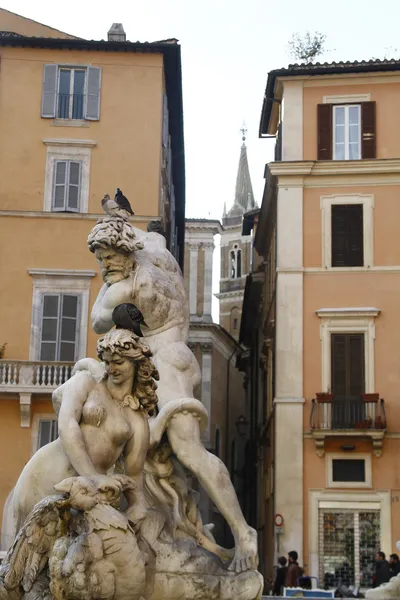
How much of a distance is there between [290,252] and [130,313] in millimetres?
27024

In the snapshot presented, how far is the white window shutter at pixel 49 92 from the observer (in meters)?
34.7

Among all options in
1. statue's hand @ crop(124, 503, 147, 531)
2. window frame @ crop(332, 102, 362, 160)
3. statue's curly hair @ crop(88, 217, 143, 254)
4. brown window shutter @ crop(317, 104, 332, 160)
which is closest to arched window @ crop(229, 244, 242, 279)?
window frame @ crop(332, 102, 362, 160)

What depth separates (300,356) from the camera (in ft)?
107

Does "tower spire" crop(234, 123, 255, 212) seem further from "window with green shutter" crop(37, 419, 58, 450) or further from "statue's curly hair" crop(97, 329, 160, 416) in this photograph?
"statue's curly hair" crop(97, 329, 160, 416)

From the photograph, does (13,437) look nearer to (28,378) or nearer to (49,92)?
(28,378)

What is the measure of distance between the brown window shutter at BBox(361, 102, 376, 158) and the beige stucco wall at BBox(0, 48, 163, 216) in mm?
6031

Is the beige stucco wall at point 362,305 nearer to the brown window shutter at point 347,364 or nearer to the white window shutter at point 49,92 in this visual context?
the brown window shutter at point 347,364

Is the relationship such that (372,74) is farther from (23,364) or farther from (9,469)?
(9,469)

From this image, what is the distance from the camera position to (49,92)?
34.8 m

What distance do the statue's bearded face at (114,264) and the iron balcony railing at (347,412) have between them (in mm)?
24011

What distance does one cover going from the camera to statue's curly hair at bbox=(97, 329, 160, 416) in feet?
20.1

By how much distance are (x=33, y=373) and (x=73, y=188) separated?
19.0 ft

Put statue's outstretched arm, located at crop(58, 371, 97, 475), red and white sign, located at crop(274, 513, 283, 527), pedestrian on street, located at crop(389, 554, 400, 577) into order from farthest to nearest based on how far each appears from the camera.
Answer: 1. red and white sign, located at crop(274, 513, 283, 527)
2. pedestrian on street, located at crop(389, 554, 400, 577)
3. statue's outstretched arm, located at crop(58, 371, 97, 475)

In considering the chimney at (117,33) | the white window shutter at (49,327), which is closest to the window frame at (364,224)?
the white window shutter at (49,327)
